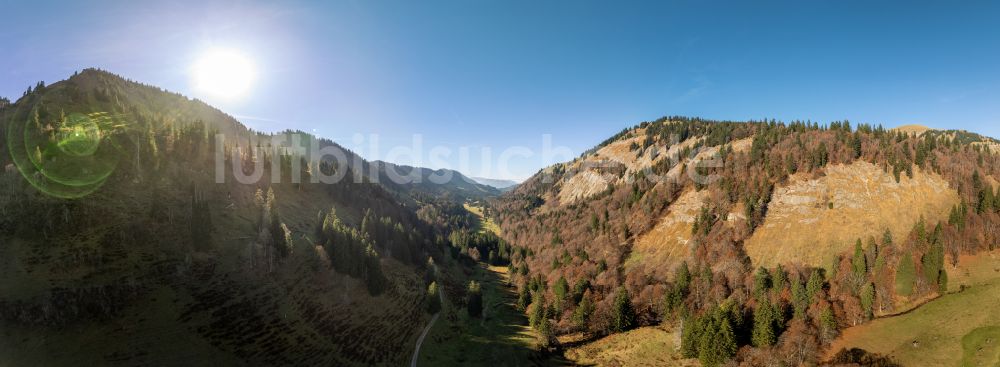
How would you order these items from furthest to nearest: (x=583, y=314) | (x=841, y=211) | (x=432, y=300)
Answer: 1. (x=432, y=300)
2. (x=583, y=314)
3. (x=841, y=211)

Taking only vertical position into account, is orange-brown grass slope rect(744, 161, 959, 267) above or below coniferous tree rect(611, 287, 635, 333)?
above

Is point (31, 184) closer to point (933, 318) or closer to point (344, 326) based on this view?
point (344, 326)

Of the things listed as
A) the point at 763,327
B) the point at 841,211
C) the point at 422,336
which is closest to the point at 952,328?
the point at 763,327

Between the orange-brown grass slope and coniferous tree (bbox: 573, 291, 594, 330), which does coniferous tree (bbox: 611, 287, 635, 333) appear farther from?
the orange-brown grass slope

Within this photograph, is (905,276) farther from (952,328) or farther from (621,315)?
(621,315)

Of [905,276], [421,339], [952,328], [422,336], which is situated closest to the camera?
[952,328]

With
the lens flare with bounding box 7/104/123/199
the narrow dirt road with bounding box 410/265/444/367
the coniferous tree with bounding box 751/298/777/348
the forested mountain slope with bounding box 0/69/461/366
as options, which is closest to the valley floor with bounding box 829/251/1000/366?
the coniferous tree with bounding box 751/298/777/348

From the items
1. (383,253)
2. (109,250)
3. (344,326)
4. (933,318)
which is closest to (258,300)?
(344,326)
